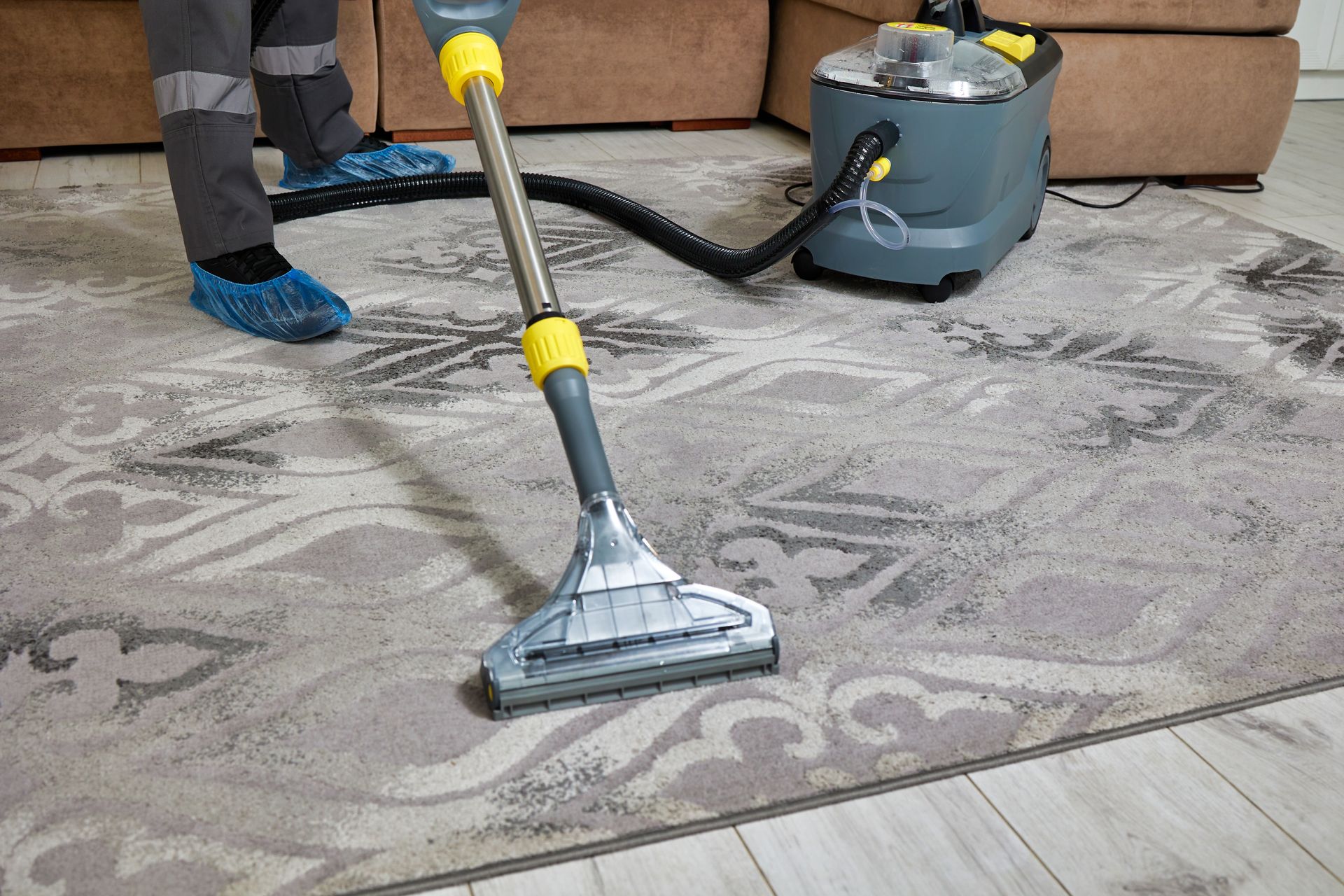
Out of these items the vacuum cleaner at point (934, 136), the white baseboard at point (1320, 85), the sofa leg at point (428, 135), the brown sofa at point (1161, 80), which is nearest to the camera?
the vacuum cleaner at point (934, 136)

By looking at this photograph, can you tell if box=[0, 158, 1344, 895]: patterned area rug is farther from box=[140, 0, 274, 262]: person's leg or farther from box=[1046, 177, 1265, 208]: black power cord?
box=[1046, 177, 1265, 208]: black power cord

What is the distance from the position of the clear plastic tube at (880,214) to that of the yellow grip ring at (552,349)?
2.18 ft

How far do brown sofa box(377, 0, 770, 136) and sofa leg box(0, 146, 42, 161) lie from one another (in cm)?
62

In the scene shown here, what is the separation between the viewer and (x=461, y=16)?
0.93 meters

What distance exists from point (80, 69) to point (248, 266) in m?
0.97

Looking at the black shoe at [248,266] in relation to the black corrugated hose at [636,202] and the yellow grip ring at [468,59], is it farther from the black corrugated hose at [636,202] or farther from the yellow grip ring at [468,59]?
the yellow grip ring at [468,59]

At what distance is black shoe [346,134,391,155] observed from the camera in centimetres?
190

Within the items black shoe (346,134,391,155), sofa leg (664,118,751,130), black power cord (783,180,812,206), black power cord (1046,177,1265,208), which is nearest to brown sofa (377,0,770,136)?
sofa leg (664,118,751,130)

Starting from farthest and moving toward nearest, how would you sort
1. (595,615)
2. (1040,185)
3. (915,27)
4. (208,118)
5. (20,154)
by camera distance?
(20,154) → (1040,185) → (915,27) → (208,118) → (595,615)

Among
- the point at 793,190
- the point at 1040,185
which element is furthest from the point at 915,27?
the point at 793,190

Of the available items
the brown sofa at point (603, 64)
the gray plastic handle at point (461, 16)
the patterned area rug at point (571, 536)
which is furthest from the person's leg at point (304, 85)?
the gray plastic handle at point (461, 16)

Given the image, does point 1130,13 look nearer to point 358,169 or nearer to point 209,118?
point 358,169

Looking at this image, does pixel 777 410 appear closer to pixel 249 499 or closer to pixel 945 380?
pixel 945 380

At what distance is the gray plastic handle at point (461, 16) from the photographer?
3.04ft
